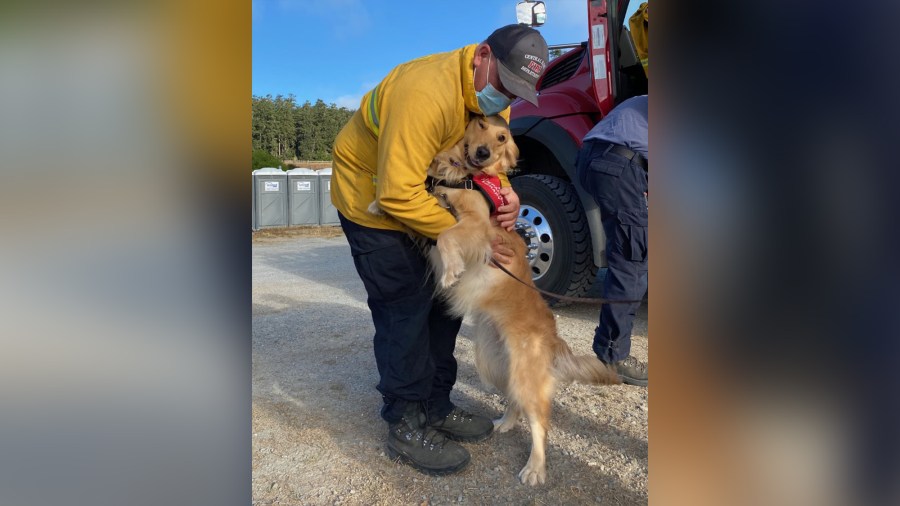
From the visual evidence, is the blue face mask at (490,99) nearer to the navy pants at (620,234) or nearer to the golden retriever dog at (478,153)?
the golden retriever dog at (478,153)

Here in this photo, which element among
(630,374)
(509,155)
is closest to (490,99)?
(509,155)

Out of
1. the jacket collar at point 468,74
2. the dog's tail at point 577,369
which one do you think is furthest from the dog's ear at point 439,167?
the dog's tail at point 577,369

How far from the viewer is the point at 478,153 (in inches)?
111

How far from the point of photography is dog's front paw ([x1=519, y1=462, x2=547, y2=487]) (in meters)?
2.47

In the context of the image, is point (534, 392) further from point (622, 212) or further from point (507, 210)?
point (622, 212)

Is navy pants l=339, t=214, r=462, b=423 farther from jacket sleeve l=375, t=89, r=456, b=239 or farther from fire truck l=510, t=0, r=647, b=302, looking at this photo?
fire truck l=510, t=0, r=647, b=302
